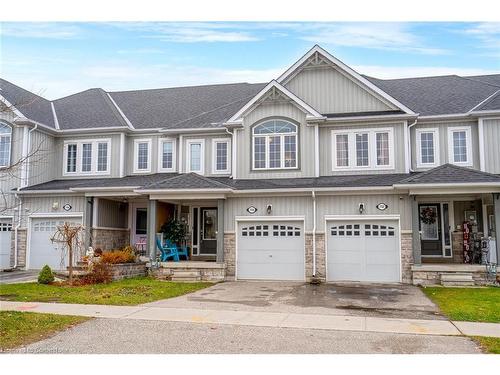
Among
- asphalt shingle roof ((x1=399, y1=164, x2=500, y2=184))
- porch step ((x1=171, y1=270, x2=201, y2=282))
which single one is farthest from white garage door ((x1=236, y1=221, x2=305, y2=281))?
asphalt shingle roof ((x1=399, y1=164, x2=500, y2=184))

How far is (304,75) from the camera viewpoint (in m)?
19.6

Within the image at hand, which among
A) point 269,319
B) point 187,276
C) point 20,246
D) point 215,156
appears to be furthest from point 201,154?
point 269,319

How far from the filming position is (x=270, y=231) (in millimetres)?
17750

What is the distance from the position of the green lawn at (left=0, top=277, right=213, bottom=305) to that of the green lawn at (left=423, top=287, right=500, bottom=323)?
714 centimetres

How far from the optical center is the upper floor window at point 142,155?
71.2 feet

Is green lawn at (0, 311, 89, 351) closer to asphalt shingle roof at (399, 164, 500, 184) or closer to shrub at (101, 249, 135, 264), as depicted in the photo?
shrub at (101, 249, 135, 264)

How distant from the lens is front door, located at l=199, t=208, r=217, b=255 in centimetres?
2089

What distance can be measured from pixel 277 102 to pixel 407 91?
6555 mm

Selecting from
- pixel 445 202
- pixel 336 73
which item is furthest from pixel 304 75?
pixel 445 202

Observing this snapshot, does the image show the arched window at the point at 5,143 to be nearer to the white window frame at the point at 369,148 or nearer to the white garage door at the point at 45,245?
the white garage door at the point at 45,245

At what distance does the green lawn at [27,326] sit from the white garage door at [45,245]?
34.1ft

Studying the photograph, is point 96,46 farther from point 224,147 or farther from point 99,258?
point 224,147

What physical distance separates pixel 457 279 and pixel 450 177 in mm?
3330

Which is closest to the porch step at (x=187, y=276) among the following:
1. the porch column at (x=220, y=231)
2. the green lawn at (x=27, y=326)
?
the porch column at (x=220, y=231)
